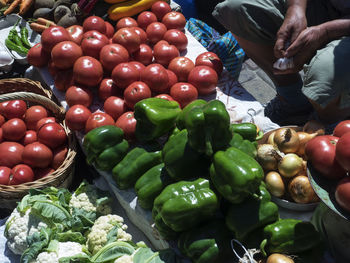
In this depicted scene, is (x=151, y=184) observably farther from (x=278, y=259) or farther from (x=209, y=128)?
(x=278, y=259)

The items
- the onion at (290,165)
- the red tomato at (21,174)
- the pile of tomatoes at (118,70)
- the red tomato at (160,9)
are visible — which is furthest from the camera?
the red tomato at (160,9)

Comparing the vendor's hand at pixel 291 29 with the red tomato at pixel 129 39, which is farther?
the red tomato at pixel 129 39

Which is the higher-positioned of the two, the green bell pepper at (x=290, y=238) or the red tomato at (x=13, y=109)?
the green bell pepper at (x=290, y=238)

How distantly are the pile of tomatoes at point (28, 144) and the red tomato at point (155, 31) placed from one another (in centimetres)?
113

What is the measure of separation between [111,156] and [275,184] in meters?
1.00

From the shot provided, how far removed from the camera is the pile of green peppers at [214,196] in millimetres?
1577

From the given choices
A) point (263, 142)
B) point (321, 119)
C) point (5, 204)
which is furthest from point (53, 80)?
point (321, 119)

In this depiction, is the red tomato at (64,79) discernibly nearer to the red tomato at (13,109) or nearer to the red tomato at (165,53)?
the red tomato at (13,109)

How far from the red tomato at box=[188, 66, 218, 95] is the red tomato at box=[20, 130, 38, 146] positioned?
50.4 inches

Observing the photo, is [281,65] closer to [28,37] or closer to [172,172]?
[172,172]

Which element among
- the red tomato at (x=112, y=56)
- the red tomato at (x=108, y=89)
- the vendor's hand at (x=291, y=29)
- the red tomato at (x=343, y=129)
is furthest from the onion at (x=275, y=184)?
the red tomato at (x=112, y=56)

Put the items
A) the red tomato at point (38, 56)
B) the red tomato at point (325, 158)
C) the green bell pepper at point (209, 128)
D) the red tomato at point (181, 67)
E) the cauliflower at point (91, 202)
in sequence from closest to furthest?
the red tomato at point (325, 158) → the green bell pepper at point (209, 128) → the cauliflower at point (91, 202) → the red tomato at point (181, 67) → the red tomato at point (38, 56)

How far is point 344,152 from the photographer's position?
1.34 m

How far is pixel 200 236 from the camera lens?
5.41 feet
